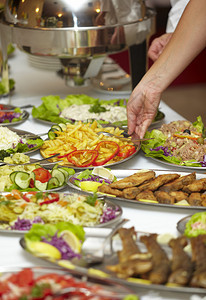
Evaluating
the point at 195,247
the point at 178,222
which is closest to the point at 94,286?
the point at 195,247

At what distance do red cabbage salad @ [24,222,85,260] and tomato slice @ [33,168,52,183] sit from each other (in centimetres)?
34

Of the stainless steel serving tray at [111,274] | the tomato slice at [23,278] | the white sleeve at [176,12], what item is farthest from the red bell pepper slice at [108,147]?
the white sleeve at [176,12]

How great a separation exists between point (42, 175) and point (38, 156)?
1.03 ft

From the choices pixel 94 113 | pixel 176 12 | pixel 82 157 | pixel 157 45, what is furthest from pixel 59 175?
pixel 176 12

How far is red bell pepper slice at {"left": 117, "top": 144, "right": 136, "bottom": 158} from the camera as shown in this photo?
1.71 meters

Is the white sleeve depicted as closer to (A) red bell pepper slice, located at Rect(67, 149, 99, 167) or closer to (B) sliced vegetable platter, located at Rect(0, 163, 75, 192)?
(A) red bell pepper slice, located at Rect(67, 149, 99, 167)

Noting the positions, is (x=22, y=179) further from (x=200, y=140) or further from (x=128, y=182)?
(x=200, y=140)

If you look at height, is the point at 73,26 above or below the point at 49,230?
above

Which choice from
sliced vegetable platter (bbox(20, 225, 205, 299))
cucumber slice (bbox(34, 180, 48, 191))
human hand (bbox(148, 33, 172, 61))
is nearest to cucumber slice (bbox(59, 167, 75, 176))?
cucumber slice (bbox(34, 180, 48, 191))

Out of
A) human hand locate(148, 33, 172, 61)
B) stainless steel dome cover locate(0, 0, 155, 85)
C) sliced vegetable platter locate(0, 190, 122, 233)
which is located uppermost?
stainless steel dome cover locate(0, 0, 155, 85)

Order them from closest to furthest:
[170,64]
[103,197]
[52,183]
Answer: [103,197], [52,183], [170,64]

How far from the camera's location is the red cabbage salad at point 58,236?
3.49ft

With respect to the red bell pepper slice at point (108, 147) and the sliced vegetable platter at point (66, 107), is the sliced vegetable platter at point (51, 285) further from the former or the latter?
the sliced vegetable platter at point (66, 107)

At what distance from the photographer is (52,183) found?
4.77 ft
